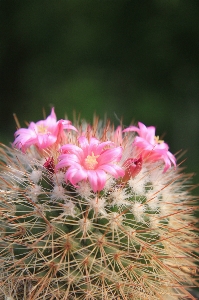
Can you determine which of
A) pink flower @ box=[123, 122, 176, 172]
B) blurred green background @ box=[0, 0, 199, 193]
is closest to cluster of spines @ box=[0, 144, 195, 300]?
pink flower @ box=[123, 122, 176, 172]

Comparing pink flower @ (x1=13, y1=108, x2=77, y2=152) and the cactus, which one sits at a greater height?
pink flower @ (x1=13, y1=108, x2=77, y2=152)

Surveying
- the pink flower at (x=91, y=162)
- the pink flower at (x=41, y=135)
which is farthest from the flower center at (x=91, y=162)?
the pink flower at (x=41, y=135)

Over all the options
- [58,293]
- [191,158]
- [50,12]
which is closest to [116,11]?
[50,12]

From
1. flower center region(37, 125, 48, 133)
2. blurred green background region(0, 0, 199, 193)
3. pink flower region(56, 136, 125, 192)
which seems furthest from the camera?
blurred green background region(0, 0, 199, 193)

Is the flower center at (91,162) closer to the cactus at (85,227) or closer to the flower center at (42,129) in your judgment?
the cactus at (85,227)

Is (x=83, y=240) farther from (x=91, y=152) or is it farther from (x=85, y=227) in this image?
(x=91, y=152)

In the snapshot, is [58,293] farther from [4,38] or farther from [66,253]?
[4,38]

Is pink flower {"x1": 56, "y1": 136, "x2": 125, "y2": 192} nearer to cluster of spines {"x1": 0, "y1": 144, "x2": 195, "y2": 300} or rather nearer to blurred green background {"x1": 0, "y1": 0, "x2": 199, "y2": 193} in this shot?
cluster of spines {"x1": 0, "y1": 144, "x2": 195, "y2": 300}
